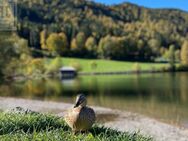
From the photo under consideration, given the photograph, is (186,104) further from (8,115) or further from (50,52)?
(50,52)

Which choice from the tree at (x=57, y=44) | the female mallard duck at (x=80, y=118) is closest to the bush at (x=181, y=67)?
the tree at (x=57, y=44)

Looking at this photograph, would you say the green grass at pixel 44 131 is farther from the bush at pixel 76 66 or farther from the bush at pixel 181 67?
the bush at pixel 181 67

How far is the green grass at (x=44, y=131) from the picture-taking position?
32.5 feet

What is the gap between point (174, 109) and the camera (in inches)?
1539

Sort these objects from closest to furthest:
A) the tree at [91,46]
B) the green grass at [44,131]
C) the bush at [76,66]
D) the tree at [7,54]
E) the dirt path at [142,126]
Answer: the green grass at [44,131] → the dirt path at [142,126] → the tree at [7,54] → the bush at [76,66] → the tree at [91,46]

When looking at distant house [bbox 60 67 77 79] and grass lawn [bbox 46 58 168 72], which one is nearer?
distant house [bbox 60 67 77 79]

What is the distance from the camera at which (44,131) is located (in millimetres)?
10992

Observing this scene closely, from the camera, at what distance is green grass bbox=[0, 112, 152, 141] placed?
9898 mm

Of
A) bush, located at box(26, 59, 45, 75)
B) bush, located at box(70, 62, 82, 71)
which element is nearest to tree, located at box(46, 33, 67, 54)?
bush, located at box(70, 62, 82, 71)

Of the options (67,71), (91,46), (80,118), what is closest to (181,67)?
(91,46)

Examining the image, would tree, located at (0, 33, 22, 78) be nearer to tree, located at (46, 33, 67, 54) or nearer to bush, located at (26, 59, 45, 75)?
bush, located at (26, 59, 45, 75)

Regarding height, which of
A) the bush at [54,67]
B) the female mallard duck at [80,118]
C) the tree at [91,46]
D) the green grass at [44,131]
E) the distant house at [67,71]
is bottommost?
the distant house at [67,71]

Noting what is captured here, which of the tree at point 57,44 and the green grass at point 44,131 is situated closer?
the green grass at point 44,131

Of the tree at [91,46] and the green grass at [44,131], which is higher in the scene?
the green grass at [44,131]
